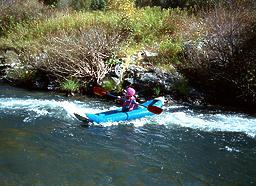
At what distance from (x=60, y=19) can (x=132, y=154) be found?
9949mm

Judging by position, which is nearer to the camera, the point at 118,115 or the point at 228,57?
the point at 118,115

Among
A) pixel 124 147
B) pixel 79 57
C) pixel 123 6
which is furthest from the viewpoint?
pixel 123 6

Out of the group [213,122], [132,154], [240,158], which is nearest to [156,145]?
[132,154]

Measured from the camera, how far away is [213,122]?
11164 mm

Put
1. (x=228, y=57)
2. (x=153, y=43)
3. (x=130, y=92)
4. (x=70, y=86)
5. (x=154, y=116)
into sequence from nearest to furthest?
(x=130, y=92) < (x=154, y=116) < (x=228, y=57) < (x=70, y=86) < (x=153, y=43)

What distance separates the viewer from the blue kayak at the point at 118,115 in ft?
34.6

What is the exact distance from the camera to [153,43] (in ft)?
50.9

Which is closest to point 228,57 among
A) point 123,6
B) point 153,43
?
point 153,43

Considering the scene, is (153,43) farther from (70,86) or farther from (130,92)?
(130,92)

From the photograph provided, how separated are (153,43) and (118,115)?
17.6 ft

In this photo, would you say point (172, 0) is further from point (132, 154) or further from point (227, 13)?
point (132, 154)

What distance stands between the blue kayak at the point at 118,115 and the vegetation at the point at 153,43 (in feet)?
7.29

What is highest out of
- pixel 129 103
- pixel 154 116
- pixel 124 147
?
pixel 129 103

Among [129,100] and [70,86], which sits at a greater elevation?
[129,100]
